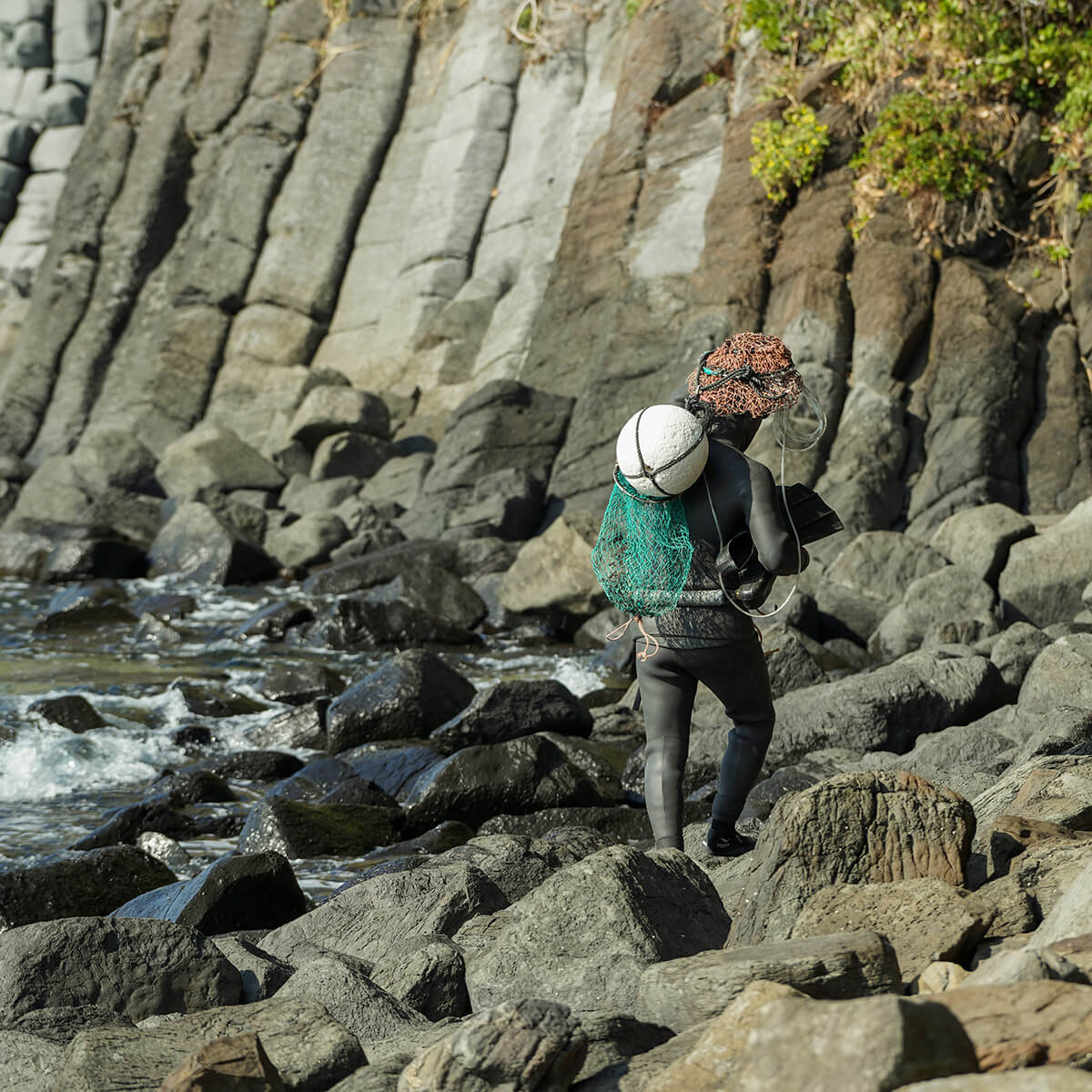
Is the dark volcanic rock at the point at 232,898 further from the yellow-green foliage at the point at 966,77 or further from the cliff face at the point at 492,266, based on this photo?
the yellow-green foliage at the point at 966,77

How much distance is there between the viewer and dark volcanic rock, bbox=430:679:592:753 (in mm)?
8766

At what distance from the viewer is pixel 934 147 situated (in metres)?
15.0

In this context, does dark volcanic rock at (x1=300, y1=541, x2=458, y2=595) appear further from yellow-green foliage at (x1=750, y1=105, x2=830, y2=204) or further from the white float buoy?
the white float buoy

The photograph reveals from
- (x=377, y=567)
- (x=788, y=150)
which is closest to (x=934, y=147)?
(x=788, y=150)

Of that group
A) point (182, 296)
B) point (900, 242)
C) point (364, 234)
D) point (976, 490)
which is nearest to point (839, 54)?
point (900, 242)

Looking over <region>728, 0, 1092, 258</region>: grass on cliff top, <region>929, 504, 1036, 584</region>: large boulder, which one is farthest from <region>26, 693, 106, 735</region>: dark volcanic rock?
<region>728, 0, 1092, 258</region>: grass on cliff top

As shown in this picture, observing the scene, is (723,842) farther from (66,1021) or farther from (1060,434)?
(1060,434)

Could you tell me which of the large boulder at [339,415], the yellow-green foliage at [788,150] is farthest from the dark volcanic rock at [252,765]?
the large boulder at [339,415]

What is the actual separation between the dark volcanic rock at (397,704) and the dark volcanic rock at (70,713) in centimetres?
177

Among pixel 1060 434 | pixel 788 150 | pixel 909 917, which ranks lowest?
pixel 909 917

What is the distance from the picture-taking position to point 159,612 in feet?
46.3

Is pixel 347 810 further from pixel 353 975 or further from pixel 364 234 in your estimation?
pixel 364 234

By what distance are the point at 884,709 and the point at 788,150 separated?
10.2 m

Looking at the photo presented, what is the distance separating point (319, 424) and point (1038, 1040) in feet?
58.2
